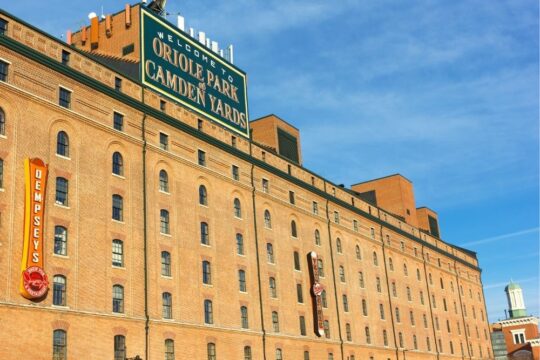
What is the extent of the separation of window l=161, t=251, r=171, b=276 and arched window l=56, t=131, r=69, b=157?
31.7 feet

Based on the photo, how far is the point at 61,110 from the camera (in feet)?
130

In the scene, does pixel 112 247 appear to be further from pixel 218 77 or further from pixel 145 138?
pixel 218 77

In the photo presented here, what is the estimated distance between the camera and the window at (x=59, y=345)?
35438 millimetres

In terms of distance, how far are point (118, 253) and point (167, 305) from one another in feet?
17.1

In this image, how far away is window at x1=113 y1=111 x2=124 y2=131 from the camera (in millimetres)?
43906

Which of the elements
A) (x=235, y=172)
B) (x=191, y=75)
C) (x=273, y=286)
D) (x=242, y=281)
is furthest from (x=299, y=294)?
(x=191, y=75)

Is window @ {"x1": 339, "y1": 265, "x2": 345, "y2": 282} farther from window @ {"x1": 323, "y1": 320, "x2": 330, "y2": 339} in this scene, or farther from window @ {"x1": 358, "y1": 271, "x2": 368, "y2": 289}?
window @ {"x1": 323, "y1": 320, "x2": 330, "y2": 339}

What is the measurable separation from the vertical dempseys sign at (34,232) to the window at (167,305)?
9814mm

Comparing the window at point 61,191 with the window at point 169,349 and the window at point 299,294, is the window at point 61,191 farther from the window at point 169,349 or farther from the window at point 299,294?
the window at point 299,294

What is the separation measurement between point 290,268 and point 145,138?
65.5ft

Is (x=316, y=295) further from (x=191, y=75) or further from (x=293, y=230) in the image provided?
(x=191, y=75)

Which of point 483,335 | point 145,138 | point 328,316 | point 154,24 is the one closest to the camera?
point 145,138

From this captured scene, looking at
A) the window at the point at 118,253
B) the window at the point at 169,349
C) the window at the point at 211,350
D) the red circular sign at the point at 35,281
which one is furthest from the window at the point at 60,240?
the window at the point at 211,350

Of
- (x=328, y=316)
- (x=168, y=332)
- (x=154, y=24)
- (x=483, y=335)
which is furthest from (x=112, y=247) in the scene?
(x=483, y=335)
